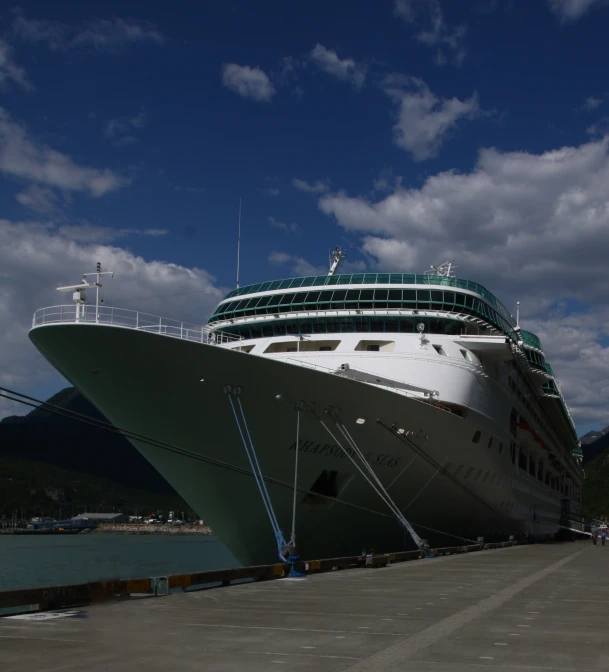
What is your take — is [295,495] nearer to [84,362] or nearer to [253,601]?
[84,362]

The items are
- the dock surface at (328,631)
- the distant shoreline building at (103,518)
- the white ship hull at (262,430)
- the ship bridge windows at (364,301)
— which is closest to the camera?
the dock surface at (328,631)

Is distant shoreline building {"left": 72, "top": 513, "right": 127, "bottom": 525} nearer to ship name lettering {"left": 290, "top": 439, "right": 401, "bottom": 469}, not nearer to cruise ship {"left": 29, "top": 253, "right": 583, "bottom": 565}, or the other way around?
cruise ship {"left": 29, "top": 253, "right": 583, "bottom": 565}

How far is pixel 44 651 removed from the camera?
748 centimetres

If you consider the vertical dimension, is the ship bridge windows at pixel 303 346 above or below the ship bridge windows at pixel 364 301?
below

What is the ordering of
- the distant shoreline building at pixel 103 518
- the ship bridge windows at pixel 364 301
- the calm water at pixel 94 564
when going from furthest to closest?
1. the distant shoreline building at pixel 103 518
2. the calm water at pixel 94 564
3. the ship bridge windows at pixel 364 301

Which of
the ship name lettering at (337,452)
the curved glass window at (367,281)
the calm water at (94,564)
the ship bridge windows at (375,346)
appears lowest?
the calm water at (94,564)

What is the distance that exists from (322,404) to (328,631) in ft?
35.9

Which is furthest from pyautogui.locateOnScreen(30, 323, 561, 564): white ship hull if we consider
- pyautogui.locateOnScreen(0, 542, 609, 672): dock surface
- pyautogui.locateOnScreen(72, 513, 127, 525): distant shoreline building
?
pyautogui.locateOnScreen(72, 513, 127, 525): distant shoreline building

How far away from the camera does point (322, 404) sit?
19781 mm

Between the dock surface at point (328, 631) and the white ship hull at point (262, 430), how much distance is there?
5346mm

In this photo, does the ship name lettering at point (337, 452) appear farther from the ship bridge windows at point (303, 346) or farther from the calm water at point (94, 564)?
the calm water at point (94, 564)

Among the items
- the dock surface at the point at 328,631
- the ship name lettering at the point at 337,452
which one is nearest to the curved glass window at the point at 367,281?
the ship name lettering at the point at 337,452

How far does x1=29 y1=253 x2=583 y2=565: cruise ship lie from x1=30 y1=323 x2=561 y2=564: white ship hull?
39mm

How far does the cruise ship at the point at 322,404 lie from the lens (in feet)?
61.4
